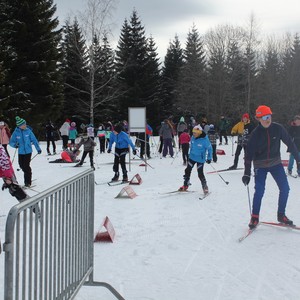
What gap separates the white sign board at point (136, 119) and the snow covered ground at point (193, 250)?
549cm

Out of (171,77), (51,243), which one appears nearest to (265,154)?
(51,243)

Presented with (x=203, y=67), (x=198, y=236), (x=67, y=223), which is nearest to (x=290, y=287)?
(x=198, y=236)

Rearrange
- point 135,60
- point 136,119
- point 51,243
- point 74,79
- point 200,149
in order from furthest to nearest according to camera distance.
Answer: point 135,60 → point 74,79 → point 136,119 → point 200,149 → point 51,243

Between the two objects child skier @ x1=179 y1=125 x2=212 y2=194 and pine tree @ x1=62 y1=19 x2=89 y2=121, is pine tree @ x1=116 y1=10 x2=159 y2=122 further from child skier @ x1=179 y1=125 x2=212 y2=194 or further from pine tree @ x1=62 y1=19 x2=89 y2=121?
child skier @ x1=179 y1=125 x2=212 y2=194

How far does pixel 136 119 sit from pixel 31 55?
18.3 metres

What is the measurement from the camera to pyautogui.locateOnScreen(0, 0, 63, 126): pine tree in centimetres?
2861

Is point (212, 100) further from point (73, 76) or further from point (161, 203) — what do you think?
point (161, 203)

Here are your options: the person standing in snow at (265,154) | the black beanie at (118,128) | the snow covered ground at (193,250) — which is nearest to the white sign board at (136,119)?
the black beanie at (118,128)

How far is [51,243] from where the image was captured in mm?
2713

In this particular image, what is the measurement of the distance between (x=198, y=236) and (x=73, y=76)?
116ft

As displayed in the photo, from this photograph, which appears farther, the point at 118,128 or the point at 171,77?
the point at 171,77

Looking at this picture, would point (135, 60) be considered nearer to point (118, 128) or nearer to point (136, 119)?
point (136, 119)

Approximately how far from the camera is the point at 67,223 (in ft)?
10.1

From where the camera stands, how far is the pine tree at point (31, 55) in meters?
28.6
